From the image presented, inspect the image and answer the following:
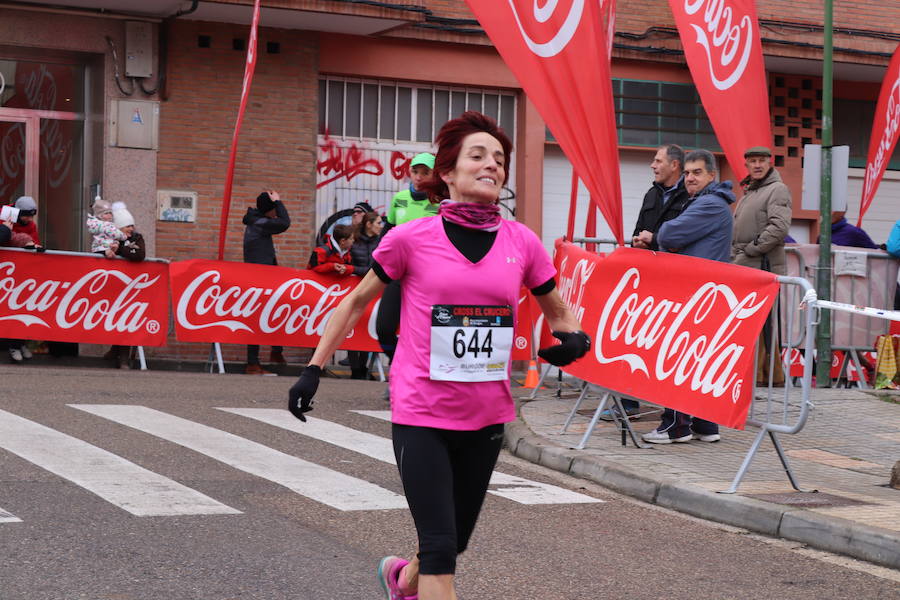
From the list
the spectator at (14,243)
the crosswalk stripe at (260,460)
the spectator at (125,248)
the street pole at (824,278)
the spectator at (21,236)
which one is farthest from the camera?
the spectator at (125,248)

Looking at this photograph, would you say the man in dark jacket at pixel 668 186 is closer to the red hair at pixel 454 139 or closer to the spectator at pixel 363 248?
Answer: the spectator at pixel 363 248

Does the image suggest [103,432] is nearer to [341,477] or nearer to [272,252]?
[341,477]

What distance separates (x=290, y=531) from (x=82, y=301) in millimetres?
8811

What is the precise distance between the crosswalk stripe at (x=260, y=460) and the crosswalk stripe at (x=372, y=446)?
0.63 meters

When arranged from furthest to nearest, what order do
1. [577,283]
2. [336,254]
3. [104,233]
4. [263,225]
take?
[263,225], [336,254], [104,233], [577,283]

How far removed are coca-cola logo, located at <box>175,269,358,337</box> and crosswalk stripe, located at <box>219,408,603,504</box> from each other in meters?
3.69

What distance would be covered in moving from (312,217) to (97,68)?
11.0ft

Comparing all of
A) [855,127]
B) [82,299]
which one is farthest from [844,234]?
[82,299]

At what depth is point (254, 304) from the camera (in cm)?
1492

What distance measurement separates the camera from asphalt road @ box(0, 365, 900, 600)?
5582 millimetres

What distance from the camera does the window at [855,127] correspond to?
831 inches

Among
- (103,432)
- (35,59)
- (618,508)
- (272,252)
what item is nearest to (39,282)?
(272,252)

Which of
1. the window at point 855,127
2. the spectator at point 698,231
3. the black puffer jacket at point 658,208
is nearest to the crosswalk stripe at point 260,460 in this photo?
the spectator at point 698,231

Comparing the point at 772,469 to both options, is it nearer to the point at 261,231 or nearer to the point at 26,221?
the point at 261,231
